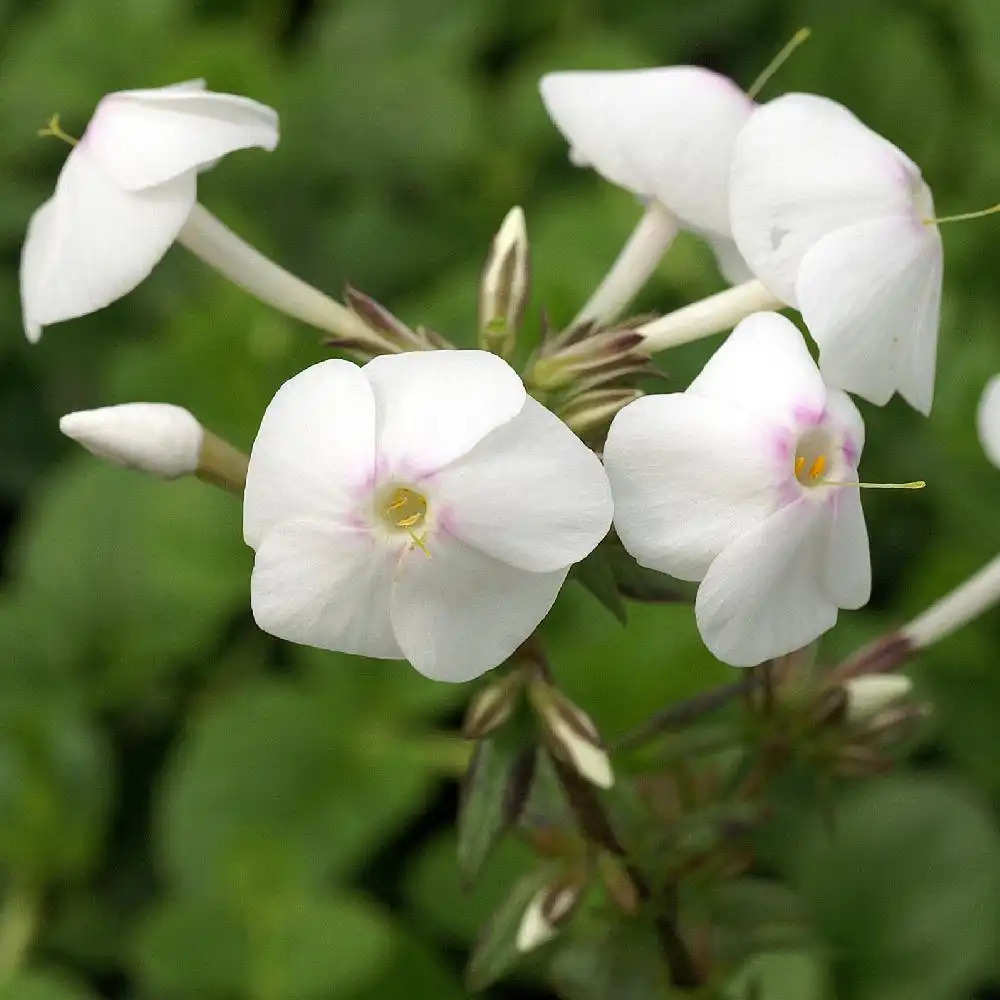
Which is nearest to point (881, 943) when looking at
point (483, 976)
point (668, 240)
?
point (483, 976)

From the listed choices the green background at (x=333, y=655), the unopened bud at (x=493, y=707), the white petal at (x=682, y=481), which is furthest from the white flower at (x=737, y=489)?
the green background at (x=333, y=655)

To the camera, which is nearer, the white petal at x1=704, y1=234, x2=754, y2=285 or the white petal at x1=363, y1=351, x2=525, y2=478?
the white petal at x1=363, y1=351, x2=525, y2=478

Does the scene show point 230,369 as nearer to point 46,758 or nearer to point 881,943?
point 46,758

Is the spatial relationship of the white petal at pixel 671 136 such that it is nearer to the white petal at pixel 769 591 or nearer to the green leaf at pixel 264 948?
the white petal at pixel 769 591

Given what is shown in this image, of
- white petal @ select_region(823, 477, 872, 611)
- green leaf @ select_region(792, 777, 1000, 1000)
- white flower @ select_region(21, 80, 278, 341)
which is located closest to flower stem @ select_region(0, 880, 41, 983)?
green leaf @ select_region(792, 777, 1000, 1000)

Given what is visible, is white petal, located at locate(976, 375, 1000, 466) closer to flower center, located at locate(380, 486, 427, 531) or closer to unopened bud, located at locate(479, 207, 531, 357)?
unopened bud, located at locate(479, 207, 531, 357)

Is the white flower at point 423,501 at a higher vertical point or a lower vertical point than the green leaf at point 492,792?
higher
